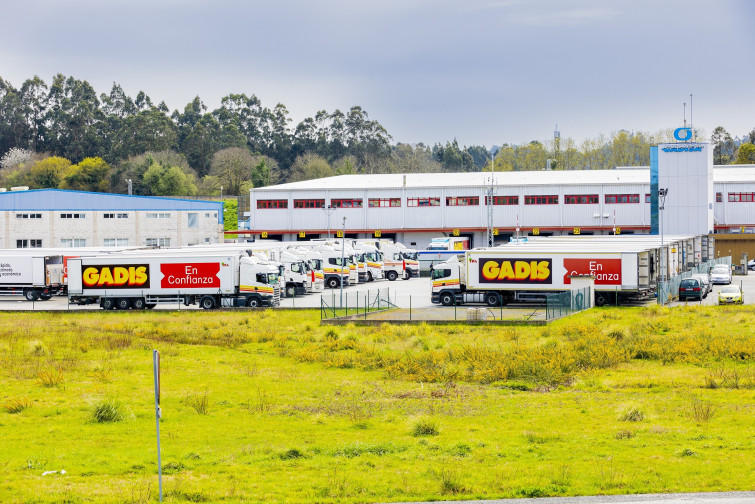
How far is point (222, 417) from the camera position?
979 inches

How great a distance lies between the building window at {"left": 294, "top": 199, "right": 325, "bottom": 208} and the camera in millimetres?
103062

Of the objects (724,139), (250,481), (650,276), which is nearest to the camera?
(250,481)

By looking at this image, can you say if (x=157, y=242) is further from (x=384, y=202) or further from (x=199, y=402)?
(x=199, y=402)

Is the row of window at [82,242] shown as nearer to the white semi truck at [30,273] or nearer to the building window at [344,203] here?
the building window at [344,203]

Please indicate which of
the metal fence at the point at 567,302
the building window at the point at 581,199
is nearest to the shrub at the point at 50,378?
the metal fence at the point at 567,302

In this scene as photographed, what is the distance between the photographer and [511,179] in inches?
4158

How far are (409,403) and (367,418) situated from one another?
2.58m

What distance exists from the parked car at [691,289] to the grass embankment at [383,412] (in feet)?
43.7

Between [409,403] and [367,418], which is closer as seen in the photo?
[367,418]

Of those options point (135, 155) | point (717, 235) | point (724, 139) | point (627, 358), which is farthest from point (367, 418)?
point (724, 139)

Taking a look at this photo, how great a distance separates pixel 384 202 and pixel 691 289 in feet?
162

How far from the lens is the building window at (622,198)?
97312mm

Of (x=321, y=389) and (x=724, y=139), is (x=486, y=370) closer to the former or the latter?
(x=321, y=389)

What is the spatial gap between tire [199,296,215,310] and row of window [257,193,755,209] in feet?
151
